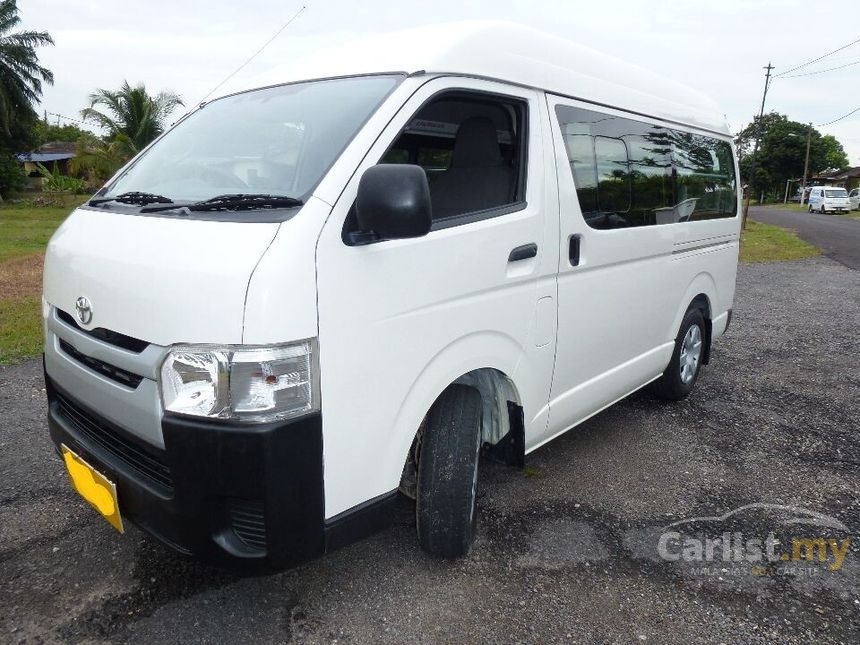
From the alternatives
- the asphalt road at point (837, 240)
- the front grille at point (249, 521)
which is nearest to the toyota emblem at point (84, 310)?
the front grille at point (249, 521)

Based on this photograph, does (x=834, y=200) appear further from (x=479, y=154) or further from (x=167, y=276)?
(x=167, y=276)

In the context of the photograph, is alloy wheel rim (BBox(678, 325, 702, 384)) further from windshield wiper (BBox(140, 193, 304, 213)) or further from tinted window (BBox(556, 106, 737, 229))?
windshield wiper (BBox(140, 193, 304, 213))

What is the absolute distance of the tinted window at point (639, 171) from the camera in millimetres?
3072

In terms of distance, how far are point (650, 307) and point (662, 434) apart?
2.93 ft

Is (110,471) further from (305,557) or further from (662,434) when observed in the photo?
(662,434)

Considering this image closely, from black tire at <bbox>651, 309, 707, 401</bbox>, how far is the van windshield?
2.86 metres

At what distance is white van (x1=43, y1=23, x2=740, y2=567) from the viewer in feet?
6.13

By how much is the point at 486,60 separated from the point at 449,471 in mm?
1602

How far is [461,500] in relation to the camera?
2562mm

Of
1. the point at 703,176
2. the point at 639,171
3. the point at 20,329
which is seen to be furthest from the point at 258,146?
the point at 20,329

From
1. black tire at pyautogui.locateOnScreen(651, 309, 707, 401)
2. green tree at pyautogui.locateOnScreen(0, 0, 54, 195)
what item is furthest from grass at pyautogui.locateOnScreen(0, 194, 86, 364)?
green tree at pyautogui.locateOnScreen(0, 0, 54, 195)

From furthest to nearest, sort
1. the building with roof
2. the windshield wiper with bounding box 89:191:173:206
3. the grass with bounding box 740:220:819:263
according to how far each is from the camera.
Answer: the building with roof < the grass with bounding box 740:220:819:263 < the windshield wiper with bounding box 89:191:173:206

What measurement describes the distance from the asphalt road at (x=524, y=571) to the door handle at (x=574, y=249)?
3.93 ft

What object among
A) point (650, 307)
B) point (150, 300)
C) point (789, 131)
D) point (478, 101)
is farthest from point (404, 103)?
point (789, 131)
